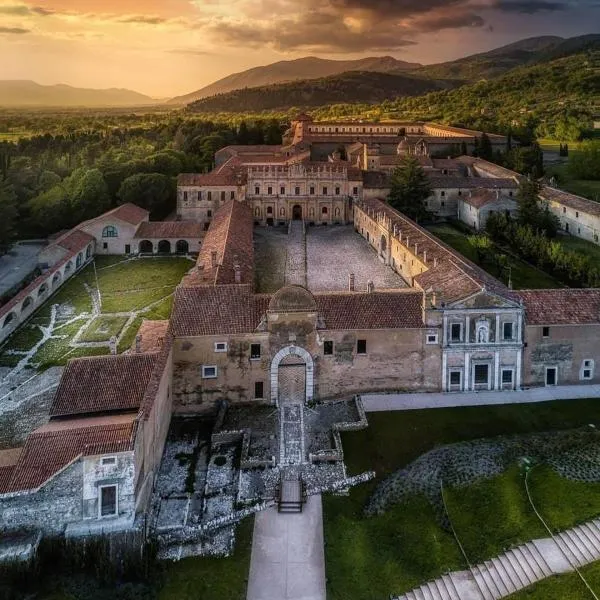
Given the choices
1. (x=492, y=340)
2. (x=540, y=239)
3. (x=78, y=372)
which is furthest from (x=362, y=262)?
(x=78, y=372)

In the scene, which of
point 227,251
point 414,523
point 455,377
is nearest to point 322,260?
point 227,251

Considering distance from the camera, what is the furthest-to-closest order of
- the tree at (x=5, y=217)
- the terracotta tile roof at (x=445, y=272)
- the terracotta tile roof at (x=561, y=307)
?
1. the tree at (x=5, y=217)
2. the terracotta tile roof at (x=445, y=272)
3. the terracotta tile roof at (x=561, y=307)

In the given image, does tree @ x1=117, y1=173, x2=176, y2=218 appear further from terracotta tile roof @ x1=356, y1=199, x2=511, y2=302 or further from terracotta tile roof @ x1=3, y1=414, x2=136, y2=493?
terracotta tile roof @ x1=3, y1=414, x2=136, y2=493

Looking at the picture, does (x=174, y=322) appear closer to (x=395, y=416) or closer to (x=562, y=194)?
(x=395, y=416)

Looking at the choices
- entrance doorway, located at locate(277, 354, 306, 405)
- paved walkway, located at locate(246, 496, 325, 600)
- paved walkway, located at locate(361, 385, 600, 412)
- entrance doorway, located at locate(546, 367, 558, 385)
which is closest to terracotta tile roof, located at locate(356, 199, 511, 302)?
entrance doorway, located at locate(546, 367, 558, 385)

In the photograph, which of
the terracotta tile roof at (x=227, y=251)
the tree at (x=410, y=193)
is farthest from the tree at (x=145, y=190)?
the tree at (x=410, y=193)

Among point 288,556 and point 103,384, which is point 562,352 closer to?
point 288,556

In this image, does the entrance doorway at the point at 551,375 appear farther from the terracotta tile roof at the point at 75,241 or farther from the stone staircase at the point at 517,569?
the terracotta tile roof at the point at 75,241
